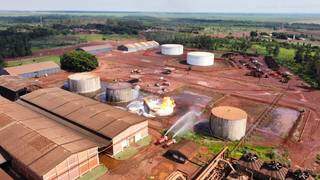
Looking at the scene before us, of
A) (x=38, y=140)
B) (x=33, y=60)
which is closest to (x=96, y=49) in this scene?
(x=33, y=60)

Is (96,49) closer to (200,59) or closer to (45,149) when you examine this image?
(200,59)

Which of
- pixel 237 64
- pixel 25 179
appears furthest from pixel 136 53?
pixel 25 179

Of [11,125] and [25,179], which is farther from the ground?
[11,125]

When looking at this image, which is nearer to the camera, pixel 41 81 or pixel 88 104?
pixel 88 104

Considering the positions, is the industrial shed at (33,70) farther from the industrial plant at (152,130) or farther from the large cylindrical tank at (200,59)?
the large cylindrical tank at (200,59)

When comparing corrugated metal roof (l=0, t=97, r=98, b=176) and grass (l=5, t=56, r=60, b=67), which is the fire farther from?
grass (l=5, t=56, r=60, b=67)

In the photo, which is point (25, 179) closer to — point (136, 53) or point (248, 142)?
point (248, 142)

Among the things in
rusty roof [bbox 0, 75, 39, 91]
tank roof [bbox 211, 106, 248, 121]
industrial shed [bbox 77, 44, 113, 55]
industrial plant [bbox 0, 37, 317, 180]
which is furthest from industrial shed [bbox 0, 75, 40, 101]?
industrial shed [bbox 77, 44, 113, 55]

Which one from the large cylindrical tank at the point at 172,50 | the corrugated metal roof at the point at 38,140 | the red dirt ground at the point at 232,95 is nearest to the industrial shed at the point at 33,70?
the red dirt ground at the point at 232,95
